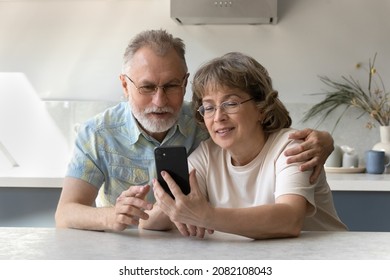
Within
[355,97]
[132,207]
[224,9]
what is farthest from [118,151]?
[355,97]

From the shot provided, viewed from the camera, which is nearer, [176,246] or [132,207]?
[176,246]

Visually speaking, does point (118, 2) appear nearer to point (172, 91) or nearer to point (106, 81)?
point (106, 81)

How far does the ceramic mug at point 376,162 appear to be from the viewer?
333 cm

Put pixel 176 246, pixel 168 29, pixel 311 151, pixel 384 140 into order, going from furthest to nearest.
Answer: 1. pixel 168 29
2. pixel 384 140
3. pixel 311 151
4. pixel 176 246

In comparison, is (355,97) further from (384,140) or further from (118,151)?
(118,151)

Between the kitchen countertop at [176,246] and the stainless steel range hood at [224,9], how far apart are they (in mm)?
2144

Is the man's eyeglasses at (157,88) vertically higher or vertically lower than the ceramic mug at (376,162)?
higher

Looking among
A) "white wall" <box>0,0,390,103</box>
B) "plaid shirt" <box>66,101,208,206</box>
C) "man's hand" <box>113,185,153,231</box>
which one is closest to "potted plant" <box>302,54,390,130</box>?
"white wall" <box>0,0,390,103</box>

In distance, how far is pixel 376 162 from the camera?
11.0ft

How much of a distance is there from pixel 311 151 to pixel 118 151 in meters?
0.64

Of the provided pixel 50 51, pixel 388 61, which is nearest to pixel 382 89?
pixel 388 61

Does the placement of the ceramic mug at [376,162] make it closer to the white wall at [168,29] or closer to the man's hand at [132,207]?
the white wall at [168,29]

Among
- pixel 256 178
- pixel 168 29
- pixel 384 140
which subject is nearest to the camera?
pixel 256 178

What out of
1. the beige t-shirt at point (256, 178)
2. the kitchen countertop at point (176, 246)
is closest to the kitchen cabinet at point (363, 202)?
the beige t-shirt at point (256, 178)
